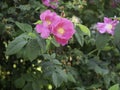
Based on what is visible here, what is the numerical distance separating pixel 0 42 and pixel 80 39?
87 cm

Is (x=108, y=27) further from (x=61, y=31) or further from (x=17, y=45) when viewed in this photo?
(x=17, y=45)

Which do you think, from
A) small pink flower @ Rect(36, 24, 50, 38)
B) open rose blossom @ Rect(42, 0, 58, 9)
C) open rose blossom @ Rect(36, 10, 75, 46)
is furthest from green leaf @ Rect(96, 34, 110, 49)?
open rose blossom @ Rect(42, 0, 58, 9)

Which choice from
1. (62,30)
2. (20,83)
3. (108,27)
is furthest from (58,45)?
(20,83)

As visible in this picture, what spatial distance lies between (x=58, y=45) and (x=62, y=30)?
160 millimetres

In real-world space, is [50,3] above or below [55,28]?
below

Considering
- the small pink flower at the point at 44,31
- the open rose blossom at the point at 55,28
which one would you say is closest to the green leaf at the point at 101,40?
the open rose blossom at the point at 55,28

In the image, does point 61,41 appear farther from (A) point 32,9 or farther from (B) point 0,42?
(B) point 0,42

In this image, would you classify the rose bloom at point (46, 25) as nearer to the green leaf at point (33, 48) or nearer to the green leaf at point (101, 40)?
the green leaf at point (33, 48)

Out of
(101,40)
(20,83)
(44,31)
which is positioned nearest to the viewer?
(44,31)

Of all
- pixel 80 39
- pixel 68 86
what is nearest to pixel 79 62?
pixel 68 86

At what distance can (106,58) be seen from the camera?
9.12ft

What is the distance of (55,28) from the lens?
164 centimetres

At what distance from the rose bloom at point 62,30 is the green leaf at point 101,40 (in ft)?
0.63

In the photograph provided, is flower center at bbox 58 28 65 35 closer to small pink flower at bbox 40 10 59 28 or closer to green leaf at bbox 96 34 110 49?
small pink flower at bbox 40 10 59 28
